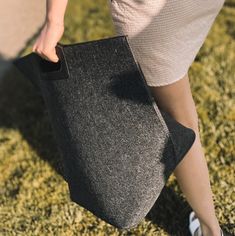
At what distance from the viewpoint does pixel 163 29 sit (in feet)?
5.57

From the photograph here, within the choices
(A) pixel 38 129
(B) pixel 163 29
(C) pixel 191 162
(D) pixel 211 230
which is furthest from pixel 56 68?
(A) pixel 38 129

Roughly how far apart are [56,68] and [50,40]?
0.12 m

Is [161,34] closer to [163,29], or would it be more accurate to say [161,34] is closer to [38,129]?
[163,29]

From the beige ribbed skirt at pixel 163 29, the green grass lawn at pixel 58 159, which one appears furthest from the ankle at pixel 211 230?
the beige ribbed skirt at pixel 163 29

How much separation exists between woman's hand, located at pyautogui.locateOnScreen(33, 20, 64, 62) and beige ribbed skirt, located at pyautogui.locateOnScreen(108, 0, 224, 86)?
0.21 metres

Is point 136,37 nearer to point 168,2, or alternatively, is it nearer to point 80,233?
point 168,2

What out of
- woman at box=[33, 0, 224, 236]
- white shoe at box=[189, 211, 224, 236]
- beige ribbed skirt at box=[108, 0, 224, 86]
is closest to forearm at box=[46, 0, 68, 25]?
woman at box=[33, 0, 224, 236]

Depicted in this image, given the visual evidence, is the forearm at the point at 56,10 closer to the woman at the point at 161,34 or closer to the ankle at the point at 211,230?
the woman at the point at 161,34

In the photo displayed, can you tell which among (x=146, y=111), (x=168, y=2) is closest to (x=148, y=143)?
(x=146, y=111)

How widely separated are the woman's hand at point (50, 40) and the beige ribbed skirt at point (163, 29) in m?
0.21

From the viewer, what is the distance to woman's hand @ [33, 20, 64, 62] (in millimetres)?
1645

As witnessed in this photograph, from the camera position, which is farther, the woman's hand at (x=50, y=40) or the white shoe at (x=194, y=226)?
the white shoe at (x=194, y=226)

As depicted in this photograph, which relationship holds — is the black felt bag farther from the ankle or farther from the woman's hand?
the ankle

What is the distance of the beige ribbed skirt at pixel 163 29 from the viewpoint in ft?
5.47
